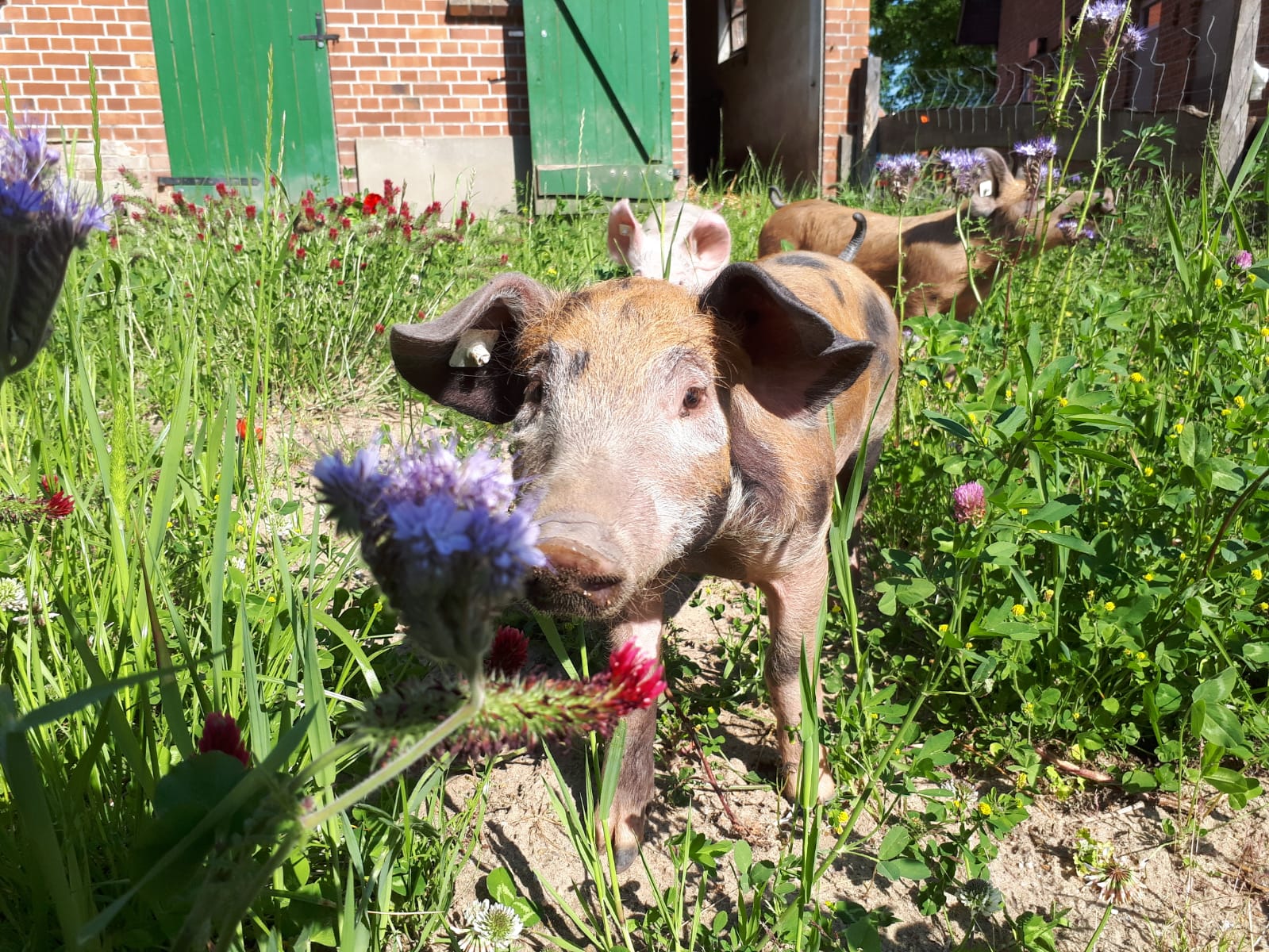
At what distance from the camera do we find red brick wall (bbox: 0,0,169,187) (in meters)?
8.12

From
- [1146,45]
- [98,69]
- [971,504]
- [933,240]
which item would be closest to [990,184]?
[933,240]

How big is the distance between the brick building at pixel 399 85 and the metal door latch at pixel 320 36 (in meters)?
0.02

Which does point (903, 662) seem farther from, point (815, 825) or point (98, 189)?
point (98, 189)

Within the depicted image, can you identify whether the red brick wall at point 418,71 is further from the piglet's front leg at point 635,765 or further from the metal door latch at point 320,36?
the piglet's front leg at point 635,765

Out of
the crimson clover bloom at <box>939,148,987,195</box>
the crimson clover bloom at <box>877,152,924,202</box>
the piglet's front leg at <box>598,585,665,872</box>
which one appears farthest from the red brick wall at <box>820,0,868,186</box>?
the piglet's front leg at <box>598,585,665,872</box>

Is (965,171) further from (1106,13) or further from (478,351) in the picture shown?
(478,351)

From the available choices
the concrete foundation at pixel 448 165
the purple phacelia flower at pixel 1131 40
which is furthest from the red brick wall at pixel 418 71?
the purple phacelia flower at pixel 1131 40

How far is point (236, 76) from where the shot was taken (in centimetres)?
849

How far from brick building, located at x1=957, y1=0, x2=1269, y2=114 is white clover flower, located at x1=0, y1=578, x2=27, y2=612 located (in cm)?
250

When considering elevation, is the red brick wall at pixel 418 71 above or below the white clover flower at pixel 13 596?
above

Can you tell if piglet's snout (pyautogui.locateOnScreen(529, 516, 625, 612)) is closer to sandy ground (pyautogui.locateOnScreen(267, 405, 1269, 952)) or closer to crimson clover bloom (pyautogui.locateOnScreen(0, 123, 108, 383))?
sandy ground (pyautogui.locateOnScreen(267, 405, 1269, 952))

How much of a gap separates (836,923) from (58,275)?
1.69m

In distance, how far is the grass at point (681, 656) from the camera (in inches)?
45.6

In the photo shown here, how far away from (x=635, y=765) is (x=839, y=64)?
372 inches
